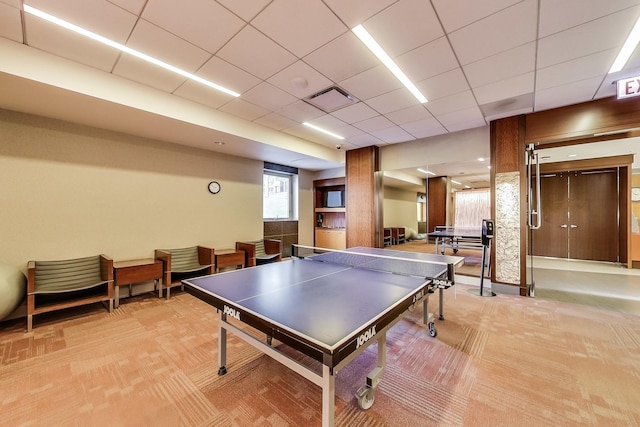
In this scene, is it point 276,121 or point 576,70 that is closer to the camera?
point 576,70

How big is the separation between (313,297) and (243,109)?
3473mm

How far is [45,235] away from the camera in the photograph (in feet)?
12.1

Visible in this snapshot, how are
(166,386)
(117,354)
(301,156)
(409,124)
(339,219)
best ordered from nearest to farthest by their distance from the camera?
(166,386) < (117,354) < (409,124) < (301,156) < (339,219)

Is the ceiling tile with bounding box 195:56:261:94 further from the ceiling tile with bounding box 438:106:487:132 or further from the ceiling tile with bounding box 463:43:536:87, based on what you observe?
the ceiling tile with bounding box 438:106:487:132

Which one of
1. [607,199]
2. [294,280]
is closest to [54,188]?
[294,280]

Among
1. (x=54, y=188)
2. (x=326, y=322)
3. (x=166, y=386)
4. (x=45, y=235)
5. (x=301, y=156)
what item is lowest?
(x=166, y=386)

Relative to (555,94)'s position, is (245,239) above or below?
below

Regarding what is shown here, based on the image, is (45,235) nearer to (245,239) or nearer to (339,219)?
(245,239)

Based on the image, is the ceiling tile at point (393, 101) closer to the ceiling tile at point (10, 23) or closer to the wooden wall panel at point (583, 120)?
the wooden wall panel at point (583, 120)

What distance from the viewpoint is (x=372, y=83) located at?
3283 millimetres

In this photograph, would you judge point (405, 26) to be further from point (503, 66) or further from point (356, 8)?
point (503, 66)

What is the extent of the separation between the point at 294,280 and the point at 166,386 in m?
1.38

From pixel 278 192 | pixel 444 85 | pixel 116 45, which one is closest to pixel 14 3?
pixel 116 45

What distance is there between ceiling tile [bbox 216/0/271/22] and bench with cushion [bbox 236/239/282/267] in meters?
4.30
